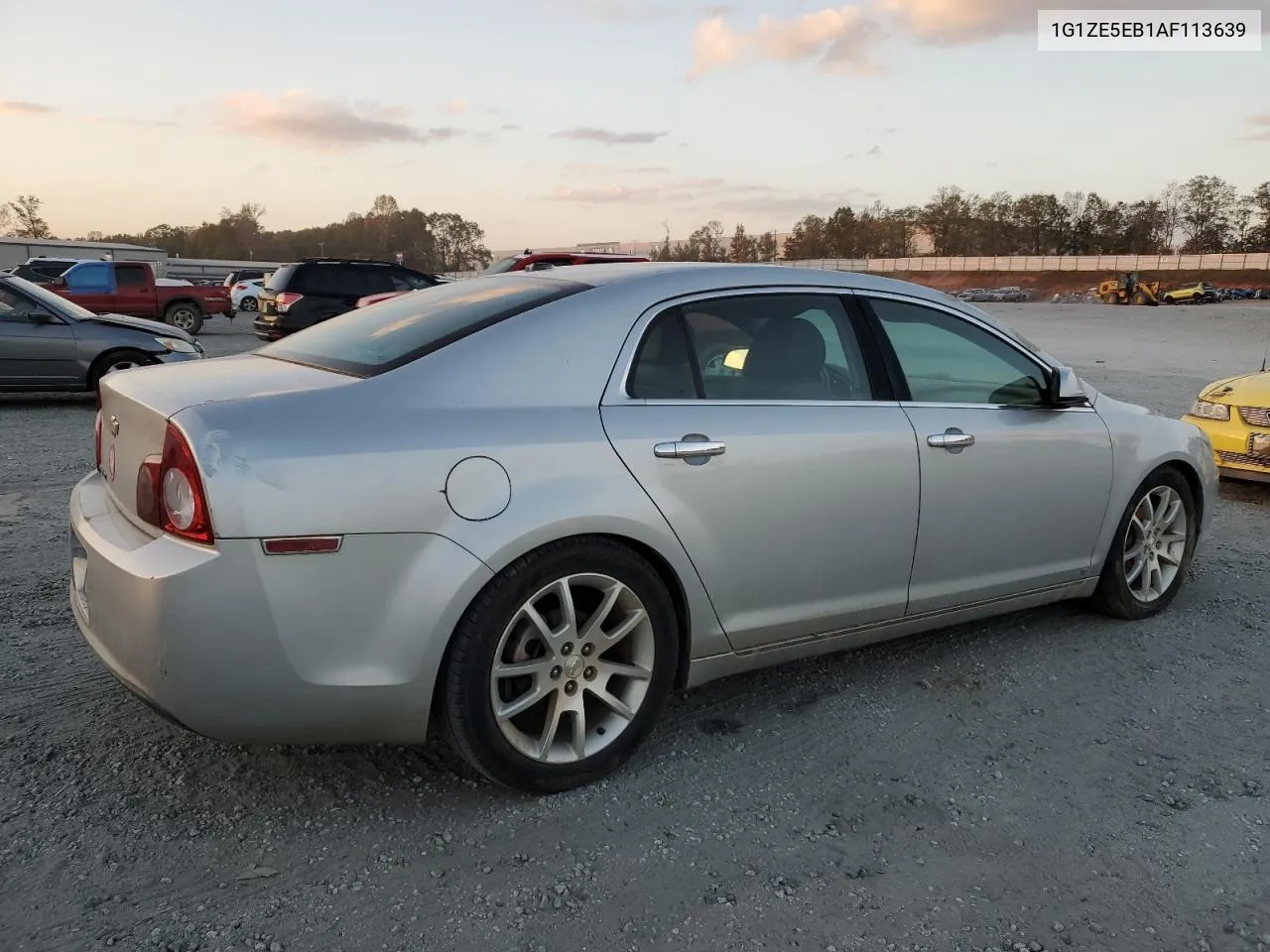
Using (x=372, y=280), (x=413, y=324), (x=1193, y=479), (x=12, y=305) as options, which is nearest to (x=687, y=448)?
(x=413, y=324)

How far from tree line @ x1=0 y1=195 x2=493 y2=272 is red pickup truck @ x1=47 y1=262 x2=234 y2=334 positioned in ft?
312

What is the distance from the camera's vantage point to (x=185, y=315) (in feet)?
71.1

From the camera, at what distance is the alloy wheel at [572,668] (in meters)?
2.73

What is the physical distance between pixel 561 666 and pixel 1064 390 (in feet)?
7.86

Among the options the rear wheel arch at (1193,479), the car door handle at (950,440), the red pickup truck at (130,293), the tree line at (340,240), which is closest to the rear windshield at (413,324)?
the car door handle at (950,440)

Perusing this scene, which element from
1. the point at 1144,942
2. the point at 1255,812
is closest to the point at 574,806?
the point at 1144,942

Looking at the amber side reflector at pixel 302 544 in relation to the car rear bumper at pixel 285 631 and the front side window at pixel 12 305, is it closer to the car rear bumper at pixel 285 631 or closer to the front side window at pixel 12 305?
the car rear bumper at pixel 285 631

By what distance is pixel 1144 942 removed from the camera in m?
2.25

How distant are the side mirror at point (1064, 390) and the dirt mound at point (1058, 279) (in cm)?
7508

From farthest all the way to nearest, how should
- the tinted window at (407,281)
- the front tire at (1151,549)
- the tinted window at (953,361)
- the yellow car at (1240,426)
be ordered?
1. the tinted window at (407,281)
2. the yellow car at (1240,426)
3. the front tire at (1151,549)
4. the tinted window at (953,361)

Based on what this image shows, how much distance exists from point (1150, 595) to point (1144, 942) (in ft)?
8.40

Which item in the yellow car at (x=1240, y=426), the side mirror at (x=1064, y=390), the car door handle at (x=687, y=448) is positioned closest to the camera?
the car door handle at (x=687, y=448)

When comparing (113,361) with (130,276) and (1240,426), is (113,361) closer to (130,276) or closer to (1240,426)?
(1240,426)

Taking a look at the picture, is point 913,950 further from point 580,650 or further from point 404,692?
point 404,692
